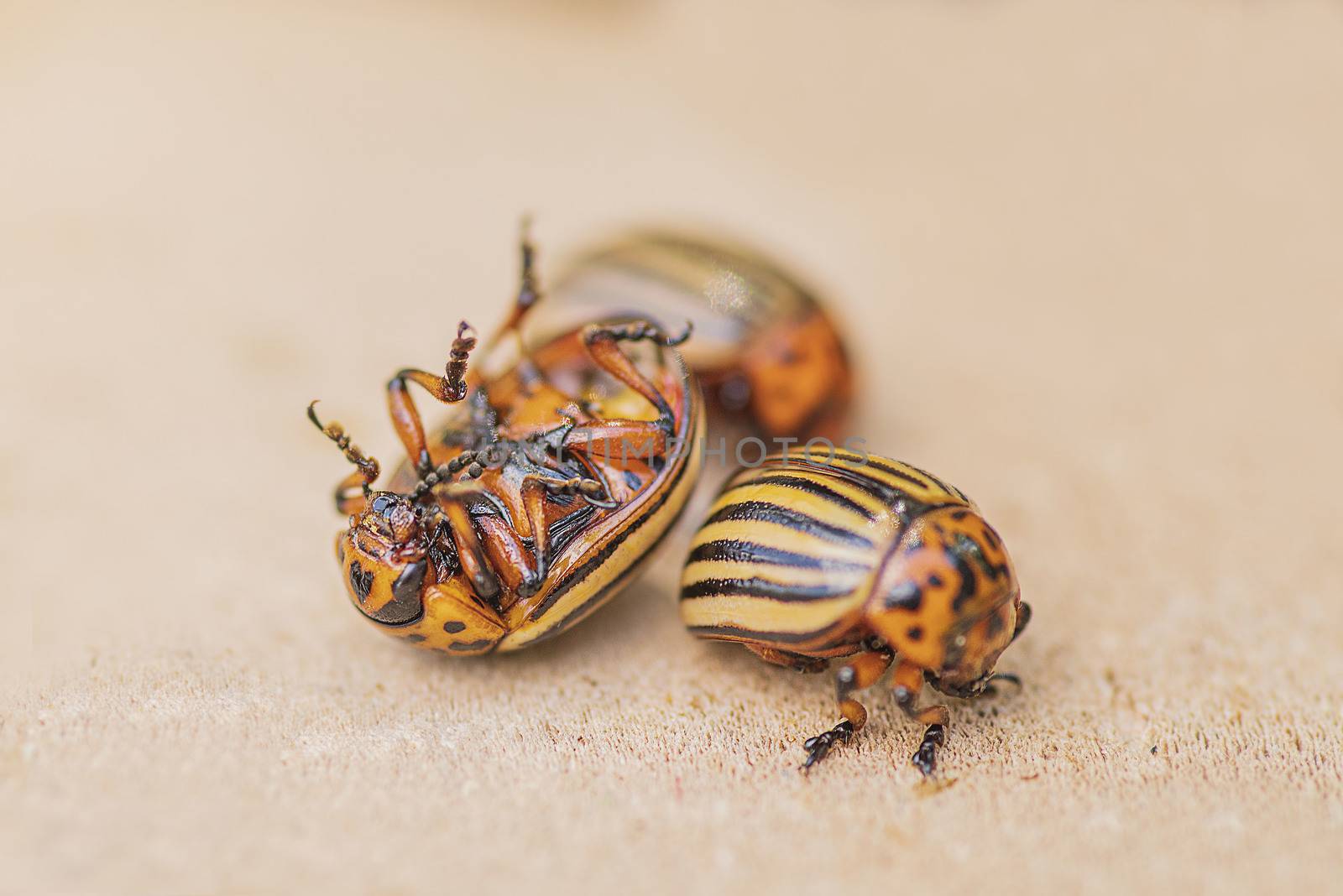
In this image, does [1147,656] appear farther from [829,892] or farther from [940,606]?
[829,892]

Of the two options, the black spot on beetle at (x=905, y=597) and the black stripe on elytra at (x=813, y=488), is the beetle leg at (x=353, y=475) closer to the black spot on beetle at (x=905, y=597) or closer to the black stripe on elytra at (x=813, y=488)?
the black stripe on elytra at (x=813, y=488)

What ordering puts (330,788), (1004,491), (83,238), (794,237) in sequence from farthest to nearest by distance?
(794,237)
(83,238)
(1004,491)
(330,788)

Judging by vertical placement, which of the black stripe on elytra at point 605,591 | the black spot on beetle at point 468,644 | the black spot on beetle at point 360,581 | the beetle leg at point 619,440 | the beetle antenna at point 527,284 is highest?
the beetle antenna at point 527,284

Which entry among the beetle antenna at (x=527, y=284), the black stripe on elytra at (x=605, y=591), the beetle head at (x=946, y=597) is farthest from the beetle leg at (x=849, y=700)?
the beetle antenna at (x=527, y=284)

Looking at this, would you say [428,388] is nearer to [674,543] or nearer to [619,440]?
[619,440]

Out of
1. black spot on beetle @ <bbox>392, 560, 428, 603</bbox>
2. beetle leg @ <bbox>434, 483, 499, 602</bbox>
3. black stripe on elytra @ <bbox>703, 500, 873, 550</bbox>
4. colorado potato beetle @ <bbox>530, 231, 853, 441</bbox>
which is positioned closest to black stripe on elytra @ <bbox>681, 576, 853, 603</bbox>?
black stripe on elytra @ <bbox>703, 500, 873, 550</bbox>

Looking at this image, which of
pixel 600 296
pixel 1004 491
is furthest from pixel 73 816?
pixel 1004 491
